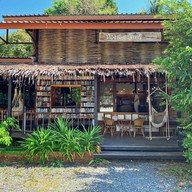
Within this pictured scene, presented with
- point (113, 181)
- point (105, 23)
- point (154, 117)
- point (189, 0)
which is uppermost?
point (105, 23)

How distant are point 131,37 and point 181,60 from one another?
4.22 m

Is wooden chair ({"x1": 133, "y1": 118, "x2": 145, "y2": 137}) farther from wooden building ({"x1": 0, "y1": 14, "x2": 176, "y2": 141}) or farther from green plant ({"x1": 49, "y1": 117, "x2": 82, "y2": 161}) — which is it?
green plant ({"x1": 49, "y1": 117, "x2": 82, "y2": 161})

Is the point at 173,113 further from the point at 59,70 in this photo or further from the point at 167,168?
the point at 59,70

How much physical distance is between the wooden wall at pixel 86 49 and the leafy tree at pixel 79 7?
1493 cm

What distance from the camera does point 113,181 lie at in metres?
4.37

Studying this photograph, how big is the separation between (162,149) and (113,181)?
2219mm

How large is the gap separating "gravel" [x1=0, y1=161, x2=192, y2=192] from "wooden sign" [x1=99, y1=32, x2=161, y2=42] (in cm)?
488

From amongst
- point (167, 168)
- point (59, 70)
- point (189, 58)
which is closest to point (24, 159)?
point (59, 70)

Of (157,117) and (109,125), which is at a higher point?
(157,117)

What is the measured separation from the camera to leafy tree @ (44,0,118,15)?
74.0 ft

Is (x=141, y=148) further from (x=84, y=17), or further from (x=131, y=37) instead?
(x=84, y=17)

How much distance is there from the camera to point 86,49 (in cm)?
838

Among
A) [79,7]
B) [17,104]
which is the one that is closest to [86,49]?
[17,104]

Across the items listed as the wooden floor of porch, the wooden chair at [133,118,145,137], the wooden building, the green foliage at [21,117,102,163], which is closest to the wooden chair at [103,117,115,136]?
the wooden building
